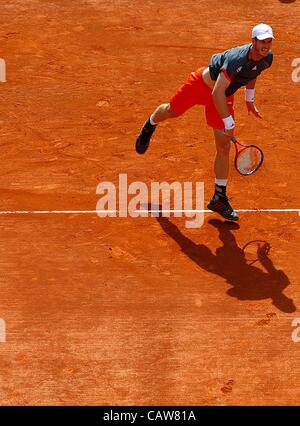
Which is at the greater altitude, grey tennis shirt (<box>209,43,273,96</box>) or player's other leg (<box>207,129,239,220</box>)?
grey tennis shirt (<box>209,43,273,96</box>)

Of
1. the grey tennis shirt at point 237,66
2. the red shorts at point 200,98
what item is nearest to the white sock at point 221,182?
the red shorts at point 200,98

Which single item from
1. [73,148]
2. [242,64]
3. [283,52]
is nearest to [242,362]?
[242,64]

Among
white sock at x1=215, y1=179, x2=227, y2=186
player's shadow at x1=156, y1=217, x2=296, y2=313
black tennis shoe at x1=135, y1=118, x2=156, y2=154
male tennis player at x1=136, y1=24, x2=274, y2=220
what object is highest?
black tennis shoe at x1=135, y1=118, x2=156, y2=154

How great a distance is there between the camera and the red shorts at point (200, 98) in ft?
31.3

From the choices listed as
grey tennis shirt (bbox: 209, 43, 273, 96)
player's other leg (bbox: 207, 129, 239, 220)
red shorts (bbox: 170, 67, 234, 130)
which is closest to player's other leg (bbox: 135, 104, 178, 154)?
red shorts (bbox: 170, 67, 234, 130)

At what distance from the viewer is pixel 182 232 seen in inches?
A: 388

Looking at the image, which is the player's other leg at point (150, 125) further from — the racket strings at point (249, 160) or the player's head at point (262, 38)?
the player's head at point (262, 38)

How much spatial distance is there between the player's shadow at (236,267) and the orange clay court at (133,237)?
0.02 metres

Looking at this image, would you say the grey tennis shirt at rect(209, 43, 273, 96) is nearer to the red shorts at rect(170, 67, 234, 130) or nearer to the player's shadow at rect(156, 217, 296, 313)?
the red shorts at rect(170, 67, 234, 130)

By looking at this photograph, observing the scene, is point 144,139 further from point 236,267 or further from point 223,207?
point 236,267

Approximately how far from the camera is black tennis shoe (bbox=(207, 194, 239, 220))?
9.84m

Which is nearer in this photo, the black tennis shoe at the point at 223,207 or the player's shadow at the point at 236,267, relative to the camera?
the player's shadow at the point at 236,267

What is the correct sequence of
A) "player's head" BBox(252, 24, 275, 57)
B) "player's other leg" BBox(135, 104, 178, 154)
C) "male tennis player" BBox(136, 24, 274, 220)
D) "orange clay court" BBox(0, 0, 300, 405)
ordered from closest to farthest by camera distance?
"orange clay court" BBox(0, 0, 300, 405) < "player's head" BBox(252, 24, 275, 57) < "male tennis player" BBox(136, 24, 274, 220) < "player's other leg" BBox(135, 104, 178, 154)
